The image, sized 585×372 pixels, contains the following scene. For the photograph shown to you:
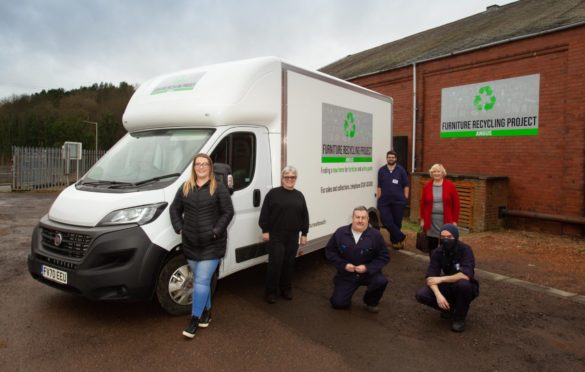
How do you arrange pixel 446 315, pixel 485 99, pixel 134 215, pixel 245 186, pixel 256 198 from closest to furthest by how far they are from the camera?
pixel 134 215 < pixel 446 315 < pixel 245 186 < pixel 256 198 < pixel 485 99

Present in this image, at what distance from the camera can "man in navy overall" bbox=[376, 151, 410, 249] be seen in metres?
7.46

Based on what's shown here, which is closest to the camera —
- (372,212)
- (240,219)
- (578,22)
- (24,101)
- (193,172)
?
(193,172)

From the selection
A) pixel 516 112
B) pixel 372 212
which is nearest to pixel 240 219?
pixel 372 212

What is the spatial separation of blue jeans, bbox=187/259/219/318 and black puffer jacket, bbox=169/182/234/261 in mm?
59

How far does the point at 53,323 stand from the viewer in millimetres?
→ 4281

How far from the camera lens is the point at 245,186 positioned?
4957 mm

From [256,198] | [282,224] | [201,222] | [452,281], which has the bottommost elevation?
[452,281]

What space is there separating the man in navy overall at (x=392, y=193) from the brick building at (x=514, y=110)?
3614 mm

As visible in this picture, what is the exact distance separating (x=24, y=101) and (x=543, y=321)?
8507cm

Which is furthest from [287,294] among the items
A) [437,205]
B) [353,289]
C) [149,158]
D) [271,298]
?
[437,205]

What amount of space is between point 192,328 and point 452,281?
250 cm

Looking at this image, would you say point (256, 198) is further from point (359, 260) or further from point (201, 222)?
point (359, 260)

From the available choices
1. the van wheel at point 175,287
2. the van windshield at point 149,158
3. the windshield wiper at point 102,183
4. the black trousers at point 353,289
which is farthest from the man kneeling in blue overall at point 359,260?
the windshield wiper at point 102,183

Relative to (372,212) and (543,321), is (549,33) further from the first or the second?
(543,321)
